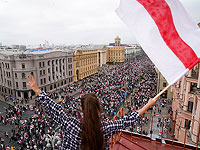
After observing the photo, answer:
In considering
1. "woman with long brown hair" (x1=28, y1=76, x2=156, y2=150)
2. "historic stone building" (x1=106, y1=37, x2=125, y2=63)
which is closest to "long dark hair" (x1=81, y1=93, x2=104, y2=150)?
"woman with long brown hair" (x1=28, y1=76, x2=156, y2=150)

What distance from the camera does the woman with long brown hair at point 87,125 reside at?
2041mm

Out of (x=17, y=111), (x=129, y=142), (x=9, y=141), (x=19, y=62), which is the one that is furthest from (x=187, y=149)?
(x=19, y=62)

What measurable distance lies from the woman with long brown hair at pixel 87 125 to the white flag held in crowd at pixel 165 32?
88.5 inches

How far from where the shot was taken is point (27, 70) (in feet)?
106

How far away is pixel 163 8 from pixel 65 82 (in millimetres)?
41490

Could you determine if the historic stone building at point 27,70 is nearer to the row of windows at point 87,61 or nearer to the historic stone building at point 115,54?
the row of windows at point 87,61

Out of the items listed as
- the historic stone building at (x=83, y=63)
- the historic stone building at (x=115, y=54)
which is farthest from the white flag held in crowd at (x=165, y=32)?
the historic stone building at (x=115, y=54)

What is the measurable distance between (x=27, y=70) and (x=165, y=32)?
108 ft

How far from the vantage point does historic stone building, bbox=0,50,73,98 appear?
32.2 meters

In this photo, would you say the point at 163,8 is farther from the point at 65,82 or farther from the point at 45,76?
the point at 65,82

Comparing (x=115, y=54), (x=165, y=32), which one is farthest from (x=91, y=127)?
(x=115, y=54)

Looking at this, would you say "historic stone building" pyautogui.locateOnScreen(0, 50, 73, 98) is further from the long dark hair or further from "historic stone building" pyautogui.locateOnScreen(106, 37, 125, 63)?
"historic stone building" pyautogui.locateOnScreen(106, 37, 125, 63)

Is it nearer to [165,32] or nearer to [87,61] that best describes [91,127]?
[165,32]

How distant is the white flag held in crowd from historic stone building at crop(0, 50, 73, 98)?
1261 inches
